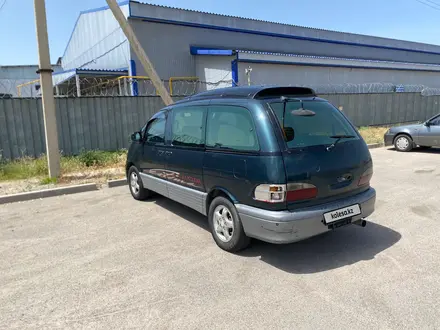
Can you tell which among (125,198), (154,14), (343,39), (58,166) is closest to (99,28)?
(154,14)

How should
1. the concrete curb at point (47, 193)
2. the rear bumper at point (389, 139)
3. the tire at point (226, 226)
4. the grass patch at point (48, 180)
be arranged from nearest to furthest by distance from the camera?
the tire at point (226, 226) → the concrete curb at point (47, 193) → the grass patch at point (48, 180) → the rear bumper at point (389, 139)

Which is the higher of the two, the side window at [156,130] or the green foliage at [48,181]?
the side window at [156,130]

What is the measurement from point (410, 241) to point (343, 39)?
26346 mm

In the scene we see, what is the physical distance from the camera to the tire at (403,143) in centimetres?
1095

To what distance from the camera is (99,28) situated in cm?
1995

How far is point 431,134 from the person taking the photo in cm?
1025

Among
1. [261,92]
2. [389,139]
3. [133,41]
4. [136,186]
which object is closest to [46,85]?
[133,41]

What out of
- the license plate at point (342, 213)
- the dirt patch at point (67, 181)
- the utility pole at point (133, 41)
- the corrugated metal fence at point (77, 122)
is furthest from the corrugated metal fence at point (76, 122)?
the license plate at point (342, 213)

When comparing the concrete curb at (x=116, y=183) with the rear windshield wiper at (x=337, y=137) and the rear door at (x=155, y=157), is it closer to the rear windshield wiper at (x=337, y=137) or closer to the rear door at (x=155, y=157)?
the rear door at (x=155, y=157)

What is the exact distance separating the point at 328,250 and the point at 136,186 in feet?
12.4

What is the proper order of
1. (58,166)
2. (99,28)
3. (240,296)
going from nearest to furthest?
(240,296)
(58,166)
(99,28)

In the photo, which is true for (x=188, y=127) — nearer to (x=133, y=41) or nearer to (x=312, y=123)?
(x=312, y=123)

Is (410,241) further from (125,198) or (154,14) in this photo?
(154,14)

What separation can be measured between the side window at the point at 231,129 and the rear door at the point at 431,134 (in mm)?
8974
